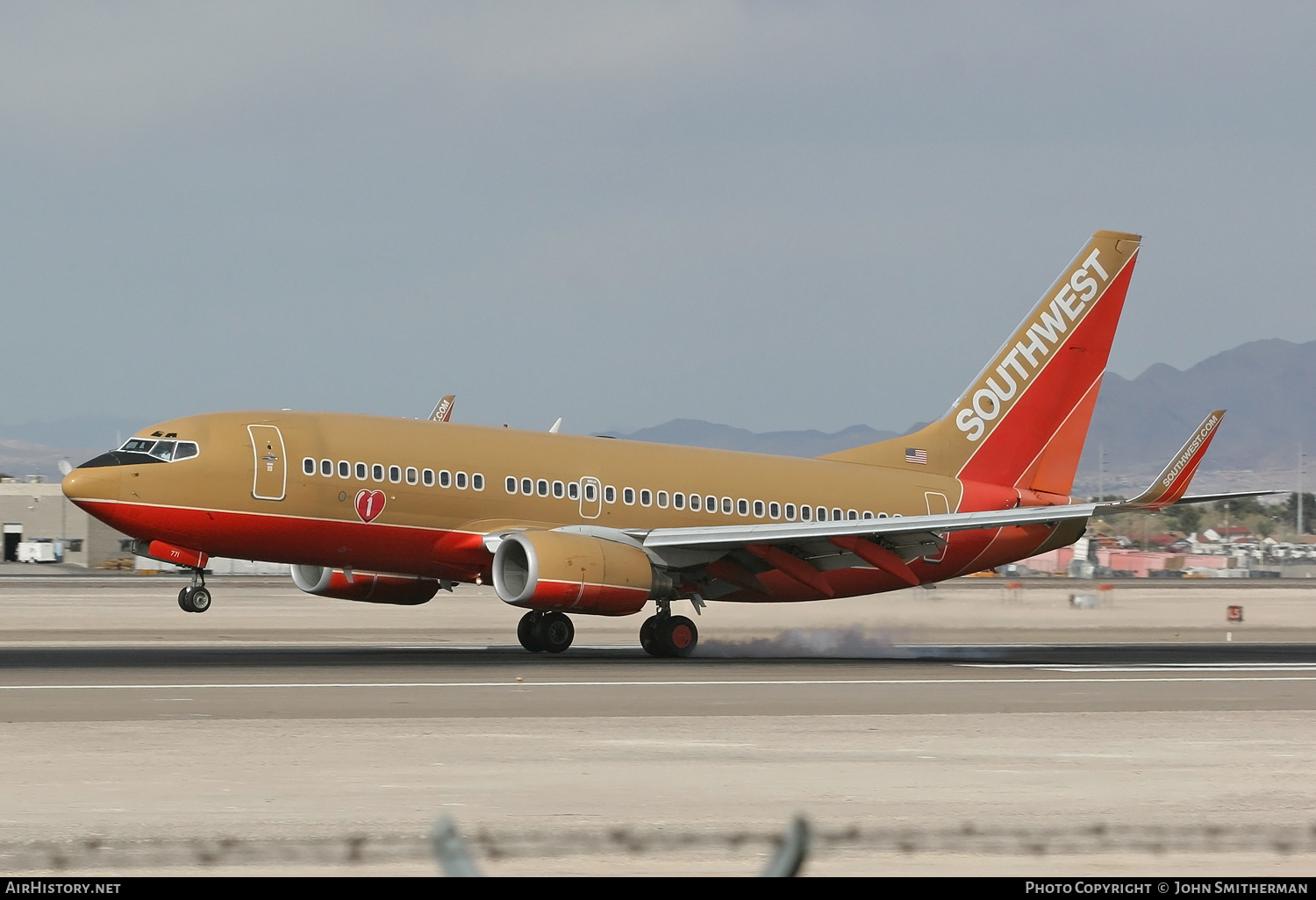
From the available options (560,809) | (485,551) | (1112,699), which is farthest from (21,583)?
(560,809)

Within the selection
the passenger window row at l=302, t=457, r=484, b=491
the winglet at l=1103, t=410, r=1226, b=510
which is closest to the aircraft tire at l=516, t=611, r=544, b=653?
the passenger window row at l=302, t=457, r=484, b=491

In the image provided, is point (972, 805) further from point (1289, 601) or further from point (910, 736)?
point (1289, 601)

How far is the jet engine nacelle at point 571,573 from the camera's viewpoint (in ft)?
98.8

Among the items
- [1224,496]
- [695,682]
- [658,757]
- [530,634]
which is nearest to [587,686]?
[695,682]

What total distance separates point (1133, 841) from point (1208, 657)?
2491 centimetres

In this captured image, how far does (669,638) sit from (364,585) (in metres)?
6.94

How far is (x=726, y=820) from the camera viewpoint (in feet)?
39.6

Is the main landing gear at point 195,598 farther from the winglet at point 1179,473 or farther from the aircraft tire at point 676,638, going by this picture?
the winglet at point 1179,473

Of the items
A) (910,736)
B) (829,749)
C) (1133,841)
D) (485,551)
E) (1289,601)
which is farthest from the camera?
(1289,601)

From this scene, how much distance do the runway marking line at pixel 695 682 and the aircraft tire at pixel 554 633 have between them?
7.51 meters

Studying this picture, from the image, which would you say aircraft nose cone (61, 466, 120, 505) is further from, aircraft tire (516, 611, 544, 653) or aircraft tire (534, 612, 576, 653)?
aircraft tire (534, 612, 576, 653)

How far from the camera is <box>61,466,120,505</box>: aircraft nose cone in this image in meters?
30.5

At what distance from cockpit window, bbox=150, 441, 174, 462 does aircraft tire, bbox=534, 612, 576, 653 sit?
26.2 ft

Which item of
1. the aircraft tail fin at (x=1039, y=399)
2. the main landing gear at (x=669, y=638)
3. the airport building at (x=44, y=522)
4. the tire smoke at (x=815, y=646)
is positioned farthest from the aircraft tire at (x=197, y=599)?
the airport building at (x=44, y=522)
